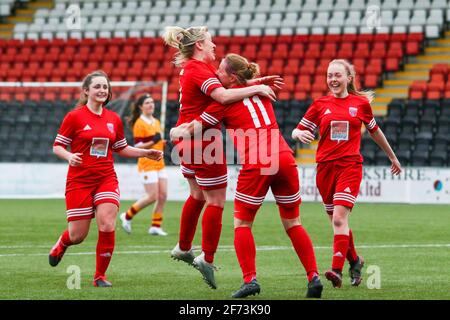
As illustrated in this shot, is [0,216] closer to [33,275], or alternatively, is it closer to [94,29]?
[33,275]

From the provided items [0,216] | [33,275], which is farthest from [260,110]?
[0,216]

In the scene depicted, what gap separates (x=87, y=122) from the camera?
947 cm

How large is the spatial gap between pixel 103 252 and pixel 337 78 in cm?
264

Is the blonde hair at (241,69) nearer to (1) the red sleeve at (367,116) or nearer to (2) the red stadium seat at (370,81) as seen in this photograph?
(1) the red sleeve at (367,116)

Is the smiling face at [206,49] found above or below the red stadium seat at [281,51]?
below

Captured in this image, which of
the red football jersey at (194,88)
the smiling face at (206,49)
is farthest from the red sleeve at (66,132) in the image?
the smiling face at (206,49)

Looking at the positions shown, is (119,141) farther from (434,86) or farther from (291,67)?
(291,67)

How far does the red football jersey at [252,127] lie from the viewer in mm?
8188

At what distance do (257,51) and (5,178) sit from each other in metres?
10.2

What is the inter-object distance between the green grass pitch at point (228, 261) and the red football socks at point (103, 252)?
0.58 feet

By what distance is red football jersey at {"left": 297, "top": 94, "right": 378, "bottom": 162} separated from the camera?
941 centimetres

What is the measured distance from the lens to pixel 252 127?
822cm

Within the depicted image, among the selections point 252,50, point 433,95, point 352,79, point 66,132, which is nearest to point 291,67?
point 252,50

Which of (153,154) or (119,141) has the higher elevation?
(119,141)
